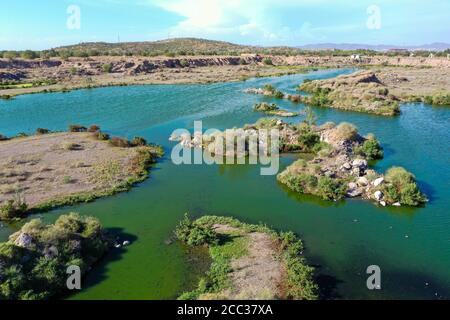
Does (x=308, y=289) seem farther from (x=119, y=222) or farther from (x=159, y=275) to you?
(x=119, y=222)

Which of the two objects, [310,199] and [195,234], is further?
[310,199]

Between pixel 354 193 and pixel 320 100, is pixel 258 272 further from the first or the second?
pixel 320 100

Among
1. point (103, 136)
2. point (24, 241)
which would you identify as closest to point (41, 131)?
point (103, 136)

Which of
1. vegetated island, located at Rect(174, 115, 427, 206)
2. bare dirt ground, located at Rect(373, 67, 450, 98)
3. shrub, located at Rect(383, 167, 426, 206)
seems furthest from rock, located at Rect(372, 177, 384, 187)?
bare dirt ground, located at Rect(373, 67, 450, 98)
